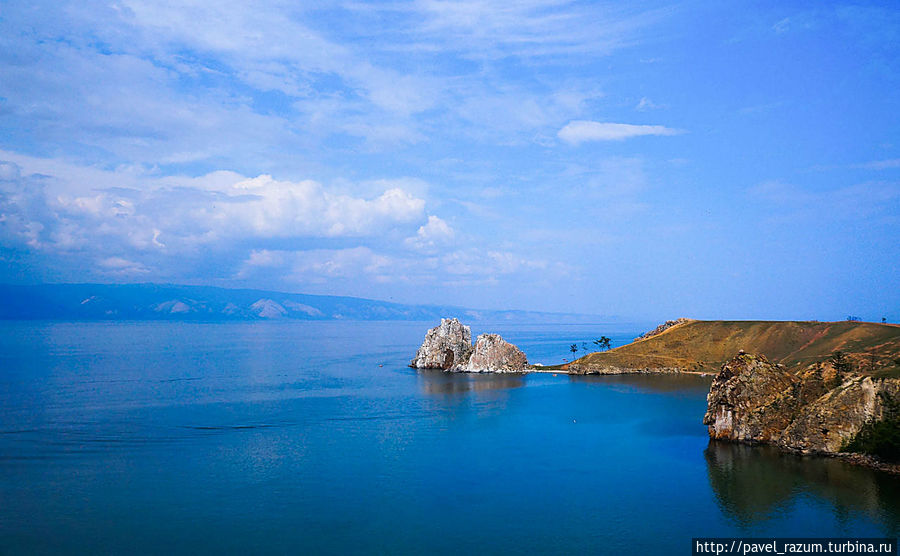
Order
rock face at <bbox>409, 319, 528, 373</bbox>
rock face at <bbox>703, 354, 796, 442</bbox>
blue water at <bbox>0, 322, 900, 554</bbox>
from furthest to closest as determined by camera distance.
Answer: rock face at <bbox>409, 319, 528, 373</bbox> → rock face at <bbox>703, 354, 796, 442</bbox> → blue water at <bbox>0, 322, 900, 554</bbox>

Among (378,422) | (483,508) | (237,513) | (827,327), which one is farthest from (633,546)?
(827,327)

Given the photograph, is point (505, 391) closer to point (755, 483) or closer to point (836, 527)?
point (755, 483)

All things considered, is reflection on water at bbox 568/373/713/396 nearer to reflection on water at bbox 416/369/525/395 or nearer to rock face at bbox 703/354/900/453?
reflection on water at bbox 416/369/525/395

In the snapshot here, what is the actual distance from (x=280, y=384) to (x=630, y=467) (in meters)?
91.5

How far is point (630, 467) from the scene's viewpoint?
66.0 m

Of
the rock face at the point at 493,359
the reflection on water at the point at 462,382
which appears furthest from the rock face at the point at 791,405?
the rock face at the point at 493,359

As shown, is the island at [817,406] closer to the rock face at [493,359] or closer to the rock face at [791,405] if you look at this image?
the rock face at [791,405]

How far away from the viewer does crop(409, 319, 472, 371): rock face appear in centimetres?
17500

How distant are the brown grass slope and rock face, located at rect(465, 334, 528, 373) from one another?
17889 mm

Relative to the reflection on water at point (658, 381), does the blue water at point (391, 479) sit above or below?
below

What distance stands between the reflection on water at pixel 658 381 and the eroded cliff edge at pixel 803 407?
154ft

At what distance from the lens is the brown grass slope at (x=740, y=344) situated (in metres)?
141

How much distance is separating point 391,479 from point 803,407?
170ft

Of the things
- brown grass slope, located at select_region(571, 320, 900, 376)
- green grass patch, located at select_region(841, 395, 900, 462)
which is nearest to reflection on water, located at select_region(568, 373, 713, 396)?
brown grass slope, located at select_region(571, 320, 900, 376)
